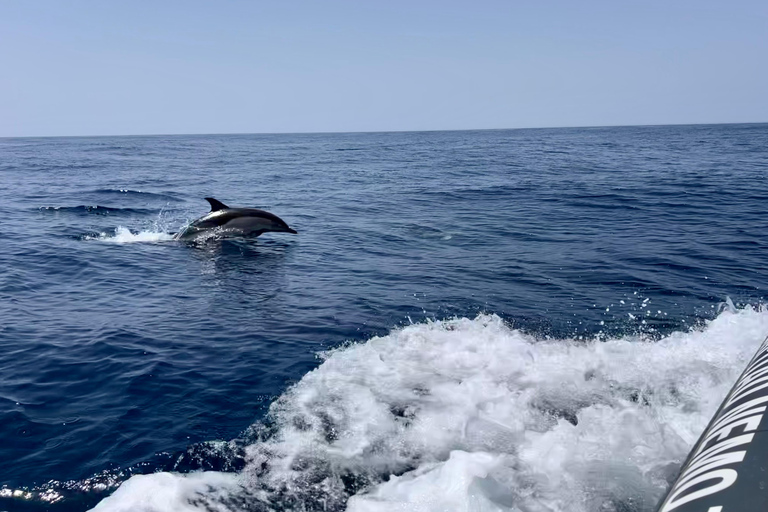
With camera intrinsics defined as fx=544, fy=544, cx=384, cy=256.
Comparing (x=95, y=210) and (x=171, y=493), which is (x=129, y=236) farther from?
(x=171, y=493)

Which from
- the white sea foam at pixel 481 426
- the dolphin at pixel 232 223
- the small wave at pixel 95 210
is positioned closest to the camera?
the white sea foam at pixel 481 426

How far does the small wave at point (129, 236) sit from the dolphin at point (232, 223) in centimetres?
80

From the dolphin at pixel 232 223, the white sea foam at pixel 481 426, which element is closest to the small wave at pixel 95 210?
the dolphin at pixel 232 223

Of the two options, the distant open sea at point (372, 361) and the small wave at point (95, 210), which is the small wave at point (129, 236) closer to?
the distant open sea at point (372, 361)

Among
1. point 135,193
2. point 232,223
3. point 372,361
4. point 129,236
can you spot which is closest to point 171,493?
point 372,361

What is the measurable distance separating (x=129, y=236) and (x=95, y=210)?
6.82 m

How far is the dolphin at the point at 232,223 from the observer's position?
16.6 meters

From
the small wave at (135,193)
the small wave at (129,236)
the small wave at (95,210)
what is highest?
the small wave at (135,193)

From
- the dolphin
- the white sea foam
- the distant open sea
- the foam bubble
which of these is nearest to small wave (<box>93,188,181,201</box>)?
the distant open sea

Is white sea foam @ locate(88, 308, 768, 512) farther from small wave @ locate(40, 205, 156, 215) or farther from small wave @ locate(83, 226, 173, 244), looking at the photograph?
small wave @ locate(40, 205, 156, 215)

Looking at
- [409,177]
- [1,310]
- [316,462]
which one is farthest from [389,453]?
[409,177]

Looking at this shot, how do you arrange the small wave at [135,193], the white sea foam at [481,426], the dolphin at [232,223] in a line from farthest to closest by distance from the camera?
the small wave at [135,193]
the dolphin at [232,223]
the white sea foam at [481,426]

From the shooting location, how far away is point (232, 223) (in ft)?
55.0

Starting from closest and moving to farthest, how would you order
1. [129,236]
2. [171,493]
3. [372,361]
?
[171,493]
[372,361]
[129,236]
